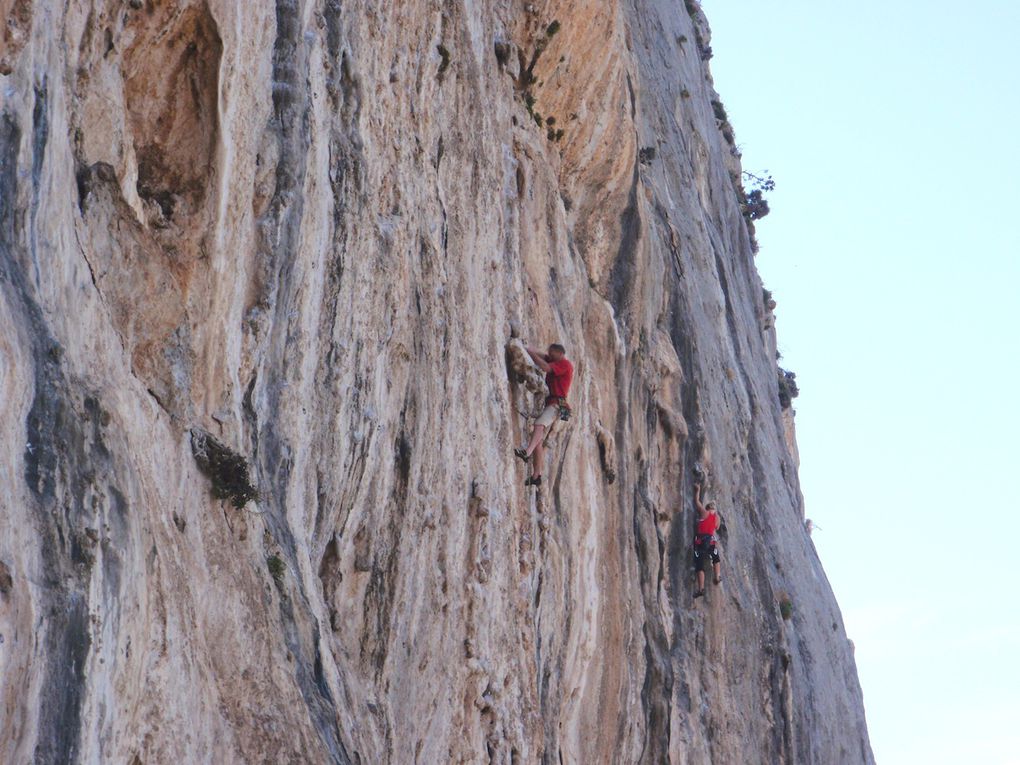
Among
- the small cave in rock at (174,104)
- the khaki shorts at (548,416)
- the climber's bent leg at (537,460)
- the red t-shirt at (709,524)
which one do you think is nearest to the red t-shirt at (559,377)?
the khaki shorts at (548,416)

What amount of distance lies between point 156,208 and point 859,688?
24.8 meters

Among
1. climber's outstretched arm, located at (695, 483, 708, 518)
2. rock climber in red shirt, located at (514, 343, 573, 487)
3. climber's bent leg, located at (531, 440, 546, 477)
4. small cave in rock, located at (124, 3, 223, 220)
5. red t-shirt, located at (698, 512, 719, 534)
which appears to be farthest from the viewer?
climber's outstretched arm, located at (695, 483, 708, 518)

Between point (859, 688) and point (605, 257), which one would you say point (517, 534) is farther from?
point (859, 688)

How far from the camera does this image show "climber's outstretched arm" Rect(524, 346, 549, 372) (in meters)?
16.3

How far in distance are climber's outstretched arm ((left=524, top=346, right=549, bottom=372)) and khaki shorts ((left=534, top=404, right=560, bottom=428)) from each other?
1.47 ft

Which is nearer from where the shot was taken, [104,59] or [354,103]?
[104,59]

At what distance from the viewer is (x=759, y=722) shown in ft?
75.4

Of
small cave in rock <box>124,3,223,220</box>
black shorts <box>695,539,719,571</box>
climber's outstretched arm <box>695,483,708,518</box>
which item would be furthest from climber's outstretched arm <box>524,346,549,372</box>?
climber's outstretched arm <box>695,483,708,518</box>

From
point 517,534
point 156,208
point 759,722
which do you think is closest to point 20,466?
point 156,208

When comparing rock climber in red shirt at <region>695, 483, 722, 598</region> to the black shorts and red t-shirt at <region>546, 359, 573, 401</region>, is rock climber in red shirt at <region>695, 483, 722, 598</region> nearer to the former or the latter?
the black shorts

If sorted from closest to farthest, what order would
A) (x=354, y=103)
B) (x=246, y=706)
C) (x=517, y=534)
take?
(x=246, y=706), (x=354, y=103), (x=517, y=534)

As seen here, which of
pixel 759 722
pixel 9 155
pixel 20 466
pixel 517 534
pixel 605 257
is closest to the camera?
pixel 20 466

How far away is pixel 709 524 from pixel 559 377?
6.45m

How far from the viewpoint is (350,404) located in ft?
41.0
